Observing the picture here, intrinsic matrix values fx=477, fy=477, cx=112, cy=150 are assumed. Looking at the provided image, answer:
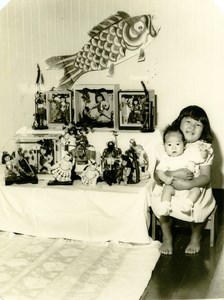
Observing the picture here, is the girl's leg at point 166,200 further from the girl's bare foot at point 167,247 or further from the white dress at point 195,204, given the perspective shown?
the girl's bare foot at point 167,247

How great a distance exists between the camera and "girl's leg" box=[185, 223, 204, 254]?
266 cm

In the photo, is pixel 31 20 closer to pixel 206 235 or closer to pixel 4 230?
pixel 4 230

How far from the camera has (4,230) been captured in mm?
2963

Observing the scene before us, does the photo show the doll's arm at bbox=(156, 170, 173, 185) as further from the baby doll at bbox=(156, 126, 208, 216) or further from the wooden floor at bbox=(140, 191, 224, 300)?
the wooden floor at bbox=(140, 191, 224, 300)

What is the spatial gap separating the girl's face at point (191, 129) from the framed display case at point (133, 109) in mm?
316

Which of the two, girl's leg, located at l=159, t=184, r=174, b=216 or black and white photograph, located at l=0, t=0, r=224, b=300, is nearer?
black and white photograph, located at l=0, t=0, r=224, b=300

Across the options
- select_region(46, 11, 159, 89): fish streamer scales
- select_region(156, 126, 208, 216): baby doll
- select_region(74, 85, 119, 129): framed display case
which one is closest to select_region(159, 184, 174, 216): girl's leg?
select_region(156, 126, 208, 216): baby doll

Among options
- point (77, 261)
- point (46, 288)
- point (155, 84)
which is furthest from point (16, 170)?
point (155, 84)

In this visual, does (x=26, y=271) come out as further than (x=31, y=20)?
No

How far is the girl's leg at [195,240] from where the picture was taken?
2660mm

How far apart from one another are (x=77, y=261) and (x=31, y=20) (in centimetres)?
196

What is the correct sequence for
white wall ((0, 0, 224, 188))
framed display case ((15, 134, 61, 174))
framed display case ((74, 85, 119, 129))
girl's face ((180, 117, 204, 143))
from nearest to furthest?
girl's face ((180, 117, 204, 143))
framed display case ((15, 134, 61, 174))
framed display case ((74, 85, 119, 129))
white wall ((0, 0, 224, 188))

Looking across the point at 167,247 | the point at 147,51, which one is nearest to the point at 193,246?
the point at 167,247

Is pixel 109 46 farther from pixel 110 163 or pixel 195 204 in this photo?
pixel 195 204
